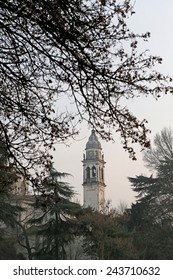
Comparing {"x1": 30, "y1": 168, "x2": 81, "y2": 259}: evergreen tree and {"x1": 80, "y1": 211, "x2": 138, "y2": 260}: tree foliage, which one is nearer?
{"x1": 80, "y1": 211, "x2": 138, "y2": 260}: tree foliage

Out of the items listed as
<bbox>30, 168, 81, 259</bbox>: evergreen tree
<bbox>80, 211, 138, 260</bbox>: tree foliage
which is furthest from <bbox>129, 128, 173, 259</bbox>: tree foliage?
<bbox>30, 168, 81, 259</bbox>: evergreen tree

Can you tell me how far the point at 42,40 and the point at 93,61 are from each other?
544 mm

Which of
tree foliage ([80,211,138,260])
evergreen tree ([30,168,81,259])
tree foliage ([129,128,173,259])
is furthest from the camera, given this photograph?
tree foliage ([129,128,173,259])

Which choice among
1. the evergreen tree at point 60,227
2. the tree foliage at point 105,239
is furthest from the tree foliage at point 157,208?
the evergreen tree at point 60,227

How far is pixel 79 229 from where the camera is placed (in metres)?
15.3

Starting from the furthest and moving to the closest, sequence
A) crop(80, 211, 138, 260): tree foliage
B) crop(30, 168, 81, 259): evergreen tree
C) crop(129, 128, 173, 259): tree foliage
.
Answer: crop(129, 128, 173, 259): tree foliage
crop(30, 168, 81, 259): evergreen tree
crop(80, 211, 138, 260): tree foliage

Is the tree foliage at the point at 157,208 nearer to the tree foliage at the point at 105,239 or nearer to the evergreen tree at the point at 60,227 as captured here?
the tree foliage at the point at 105,239

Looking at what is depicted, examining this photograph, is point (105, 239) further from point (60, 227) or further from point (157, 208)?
point (157, 208)

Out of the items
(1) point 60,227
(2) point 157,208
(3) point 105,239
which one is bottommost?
(3) point 105,239

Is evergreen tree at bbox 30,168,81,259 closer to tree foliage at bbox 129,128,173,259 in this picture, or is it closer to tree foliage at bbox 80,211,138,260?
tree foliage at bbox 80,211,138,260

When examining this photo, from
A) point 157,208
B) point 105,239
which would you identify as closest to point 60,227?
point 105,239

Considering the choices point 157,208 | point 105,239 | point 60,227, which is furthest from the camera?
point 157,208

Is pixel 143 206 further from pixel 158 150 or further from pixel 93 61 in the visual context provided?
pixel 93 61
